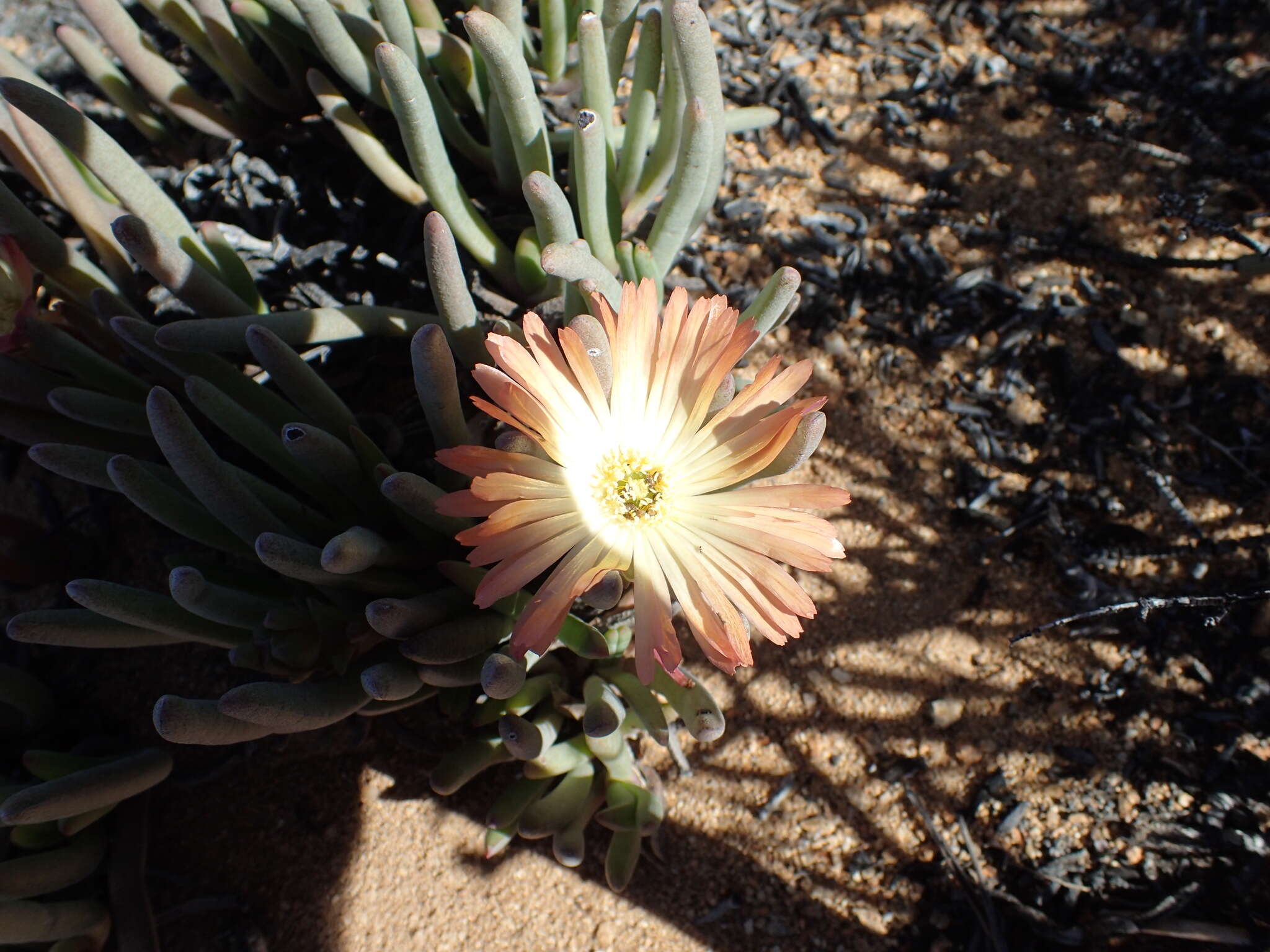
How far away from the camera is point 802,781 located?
154 centimetres

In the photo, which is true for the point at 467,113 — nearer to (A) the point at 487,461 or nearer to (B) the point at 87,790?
(A) the point at 487,461

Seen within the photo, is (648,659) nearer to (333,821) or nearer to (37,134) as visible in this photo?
(333,821)

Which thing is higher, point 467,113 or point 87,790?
point 467,113

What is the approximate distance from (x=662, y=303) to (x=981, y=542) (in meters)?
0.81

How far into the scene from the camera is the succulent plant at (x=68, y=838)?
114 centimetres

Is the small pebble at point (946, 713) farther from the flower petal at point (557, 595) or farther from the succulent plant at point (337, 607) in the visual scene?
the flower petal at point (557, 595)

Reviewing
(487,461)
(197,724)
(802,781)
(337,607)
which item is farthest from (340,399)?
(802,781)

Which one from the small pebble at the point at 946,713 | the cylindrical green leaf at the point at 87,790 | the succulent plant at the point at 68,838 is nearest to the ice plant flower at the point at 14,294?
the succulent plant at the point at 68,838

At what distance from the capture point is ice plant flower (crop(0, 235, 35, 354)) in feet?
4.25

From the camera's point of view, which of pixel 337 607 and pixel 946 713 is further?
pixel 946 713

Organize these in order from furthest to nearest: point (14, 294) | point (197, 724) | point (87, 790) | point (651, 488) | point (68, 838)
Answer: point (14, 294), point (68, 838), point (651, 488), point (87, 790), point (197, 724)

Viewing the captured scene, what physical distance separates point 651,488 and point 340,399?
0.56 metres

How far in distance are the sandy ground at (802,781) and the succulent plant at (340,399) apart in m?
0.15

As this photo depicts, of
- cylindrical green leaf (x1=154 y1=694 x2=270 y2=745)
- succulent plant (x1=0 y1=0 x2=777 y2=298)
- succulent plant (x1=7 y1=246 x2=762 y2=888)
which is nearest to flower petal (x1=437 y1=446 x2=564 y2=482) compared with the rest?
succulent plant (x1=7 y1=246 x2=762 y2=888)
